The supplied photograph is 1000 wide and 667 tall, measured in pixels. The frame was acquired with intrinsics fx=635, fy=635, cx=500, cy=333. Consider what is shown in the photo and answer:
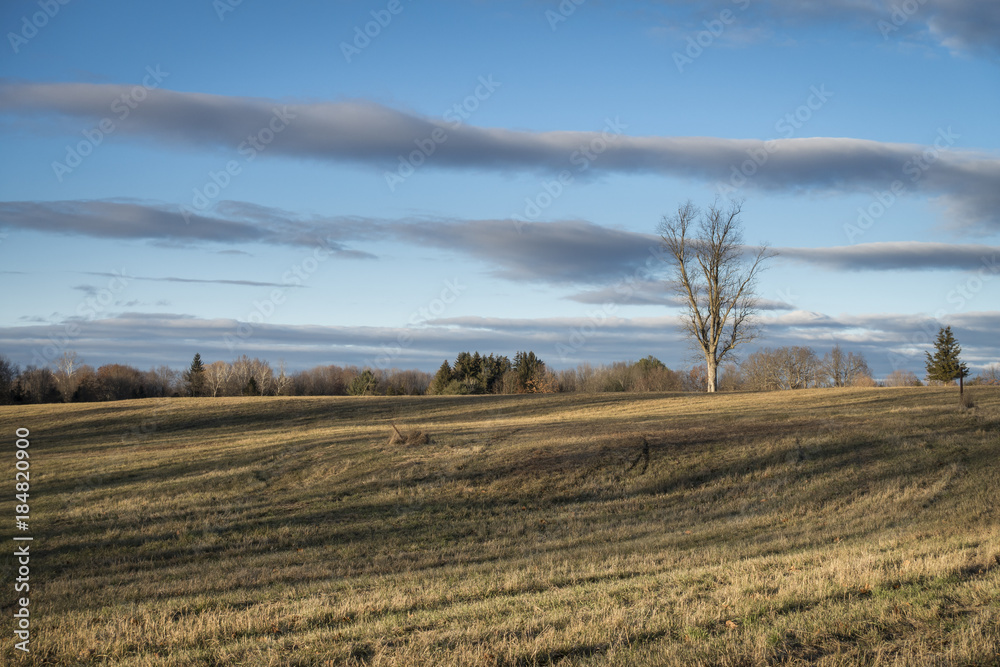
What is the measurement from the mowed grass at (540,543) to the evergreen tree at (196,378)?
4919 centimetres

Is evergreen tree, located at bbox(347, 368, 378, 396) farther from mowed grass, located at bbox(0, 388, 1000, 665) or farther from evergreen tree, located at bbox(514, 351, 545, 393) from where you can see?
mowed grass, located at bbox(0, 388, 1000, 665)

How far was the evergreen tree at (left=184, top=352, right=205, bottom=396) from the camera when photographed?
3142 inches

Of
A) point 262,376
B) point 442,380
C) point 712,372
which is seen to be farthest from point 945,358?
point 262,376

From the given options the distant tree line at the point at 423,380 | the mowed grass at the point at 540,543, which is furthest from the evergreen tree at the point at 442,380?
the mowed grass at the point at 540,543

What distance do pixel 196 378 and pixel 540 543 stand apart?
77587 millimetres

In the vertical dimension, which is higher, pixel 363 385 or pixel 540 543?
pixel 363 385

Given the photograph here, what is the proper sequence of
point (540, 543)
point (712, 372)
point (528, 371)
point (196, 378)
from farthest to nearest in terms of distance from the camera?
point (528, 371) → point (196, 378) → point (712, 372) → point (540, 543)

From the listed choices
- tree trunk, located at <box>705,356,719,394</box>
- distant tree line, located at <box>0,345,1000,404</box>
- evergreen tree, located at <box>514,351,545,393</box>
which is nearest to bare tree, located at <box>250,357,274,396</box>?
distant tree line, located at <box>0,345,1000,404</box>

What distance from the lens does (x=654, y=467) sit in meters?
20.0

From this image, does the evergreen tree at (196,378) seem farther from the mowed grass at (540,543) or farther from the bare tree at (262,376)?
the mowed grass at (540,543)

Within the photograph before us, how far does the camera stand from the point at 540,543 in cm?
1373

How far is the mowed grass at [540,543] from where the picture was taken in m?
6.28

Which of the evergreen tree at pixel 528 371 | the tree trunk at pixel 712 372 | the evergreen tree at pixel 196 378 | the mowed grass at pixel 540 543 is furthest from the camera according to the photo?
the evergreen tree at pixel 528 371

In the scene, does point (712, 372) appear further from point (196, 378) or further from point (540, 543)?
point (196, 378)
